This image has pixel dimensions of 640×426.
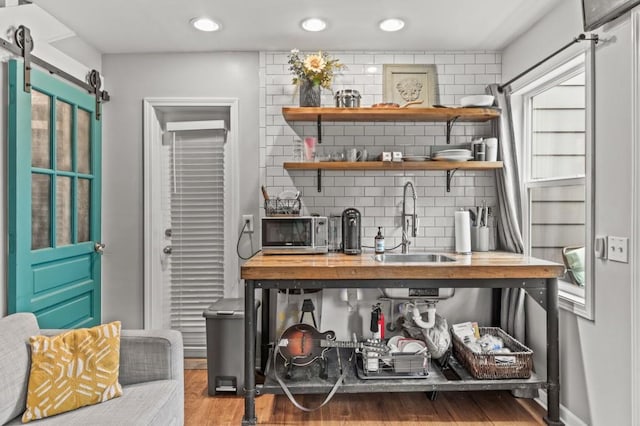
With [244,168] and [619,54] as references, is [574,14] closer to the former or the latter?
[619,54]

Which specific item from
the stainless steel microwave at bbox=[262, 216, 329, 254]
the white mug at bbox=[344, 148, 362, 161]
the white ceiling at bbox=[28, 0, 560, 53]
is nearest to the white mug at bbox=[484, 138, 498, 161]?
the white ceiling at bbox=[28, 0, 560, 53]

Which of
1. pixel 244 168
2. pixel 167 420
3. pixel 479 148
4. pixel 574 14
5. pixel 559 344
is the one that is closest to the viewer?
pixel 167 420

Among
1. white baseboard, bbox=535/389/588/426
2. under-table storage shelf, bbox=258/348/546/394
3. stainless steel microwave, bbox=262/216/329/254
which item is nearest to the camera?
white baseboard, bbox=535/389/588/426

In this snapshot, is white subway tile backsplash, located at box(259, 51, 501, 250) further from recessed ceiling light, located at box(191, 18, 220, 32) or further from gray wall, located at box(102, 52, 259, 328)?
recessed ceiling light, located at box(191, 18, 220, 32)

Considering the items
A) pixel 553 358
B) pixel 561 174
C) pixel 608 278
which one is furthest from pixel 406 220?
pixel 608 278

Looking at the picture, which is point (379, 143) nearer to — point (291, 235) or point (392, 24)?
point (392, 24)

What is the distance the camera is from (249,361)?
2.33 meters

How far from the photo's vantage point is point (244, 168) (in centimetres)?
323

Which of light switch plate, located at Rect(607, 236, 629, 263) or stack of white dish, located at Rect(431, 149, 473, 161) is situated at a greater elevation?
stack of white dish, located at Rect(431, 149, 473, 161)

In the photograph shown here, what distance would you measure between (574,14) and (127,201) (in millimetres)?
3147

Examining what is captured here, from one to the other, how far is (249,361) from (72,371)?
2.77 ft

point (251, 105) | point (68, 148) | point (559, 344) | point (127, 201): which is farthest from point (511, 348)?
point (68, 148)

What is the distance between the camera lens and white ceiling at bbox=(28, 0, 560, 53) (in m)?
2.51

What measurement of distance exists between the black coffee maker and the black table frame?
0.60 meters
